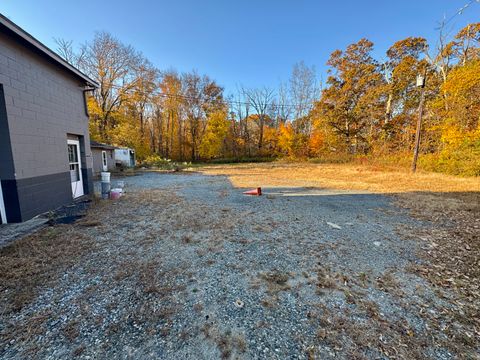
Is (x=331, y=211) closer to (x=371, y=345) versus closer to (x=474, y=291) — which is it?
(x=474, y=291)

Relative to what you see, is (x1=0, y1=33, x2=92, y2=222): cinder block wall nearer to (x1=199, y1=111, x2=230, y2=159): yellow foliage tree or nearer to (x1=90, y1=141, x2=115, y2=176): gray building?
(x1=90, y1=141, x2=115, y2=176): gray building

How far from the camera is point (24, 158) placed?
4.11m

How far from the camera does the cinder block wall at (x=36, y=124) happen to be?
389 cm

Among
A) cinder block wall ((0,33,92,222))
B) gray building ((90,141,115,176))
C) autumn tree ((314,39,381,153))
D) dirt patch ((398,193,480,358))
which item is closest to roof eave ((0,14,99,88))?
cinder block wall ((0,33,92,222))

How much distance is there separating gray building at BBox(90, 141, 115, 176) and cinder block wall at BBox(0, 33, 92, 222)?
8916mm

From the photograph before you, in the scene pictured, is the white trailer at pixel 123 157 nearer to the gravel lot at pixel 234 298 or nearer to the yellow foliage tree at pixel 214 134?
the yellow foliage tree at pixel 214 134

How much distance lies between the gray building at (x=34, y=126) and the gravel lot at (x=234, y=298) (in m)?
1.36

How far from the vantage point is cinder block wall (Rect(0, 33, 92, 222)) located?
3.89m

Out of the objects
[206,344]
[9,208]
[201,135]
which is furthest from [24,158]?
[201,135]

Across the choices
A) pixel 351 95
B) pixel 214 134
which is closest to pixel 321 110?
pixel 351 95

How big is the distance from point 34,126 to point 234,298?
218 inches

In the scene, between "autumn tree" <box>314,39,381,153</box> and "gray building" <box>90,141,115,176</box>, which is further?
"autumn tree" <box>314,39,381,153</box>

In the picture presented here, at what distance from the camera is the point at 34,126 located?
4.41m

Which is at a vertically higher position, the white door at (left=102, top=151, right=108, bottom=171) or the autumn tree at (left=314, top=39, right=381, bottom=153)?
the autumn tree at (left=314, top=39, right=381, bottom=153)
